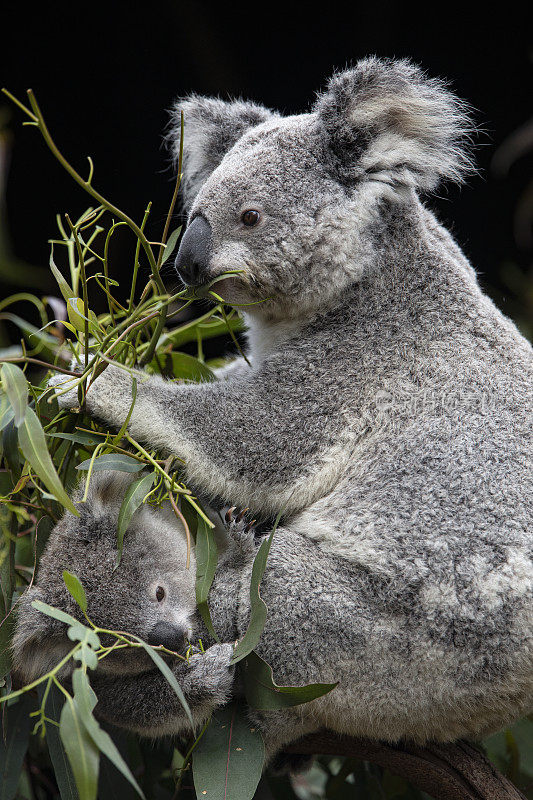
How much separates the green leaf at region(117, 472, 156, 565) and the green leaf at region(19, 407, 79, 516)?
19 centimetres

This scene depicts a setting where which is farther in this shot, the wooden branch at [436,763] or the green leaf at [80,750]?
the wooden branch at [436,763]

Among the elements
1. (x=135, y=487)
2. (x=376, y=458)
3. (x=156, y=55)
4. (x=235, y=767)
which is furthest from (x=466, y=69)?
(x=235, y=767)

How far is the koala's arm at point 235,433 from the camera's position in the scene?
5.55 feet

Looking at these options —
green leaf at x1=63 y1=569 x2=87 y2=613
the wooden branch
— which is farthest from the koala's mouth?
the wooden branch

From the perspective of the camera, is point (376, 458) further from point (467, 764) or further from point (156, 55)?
point (156, 55)

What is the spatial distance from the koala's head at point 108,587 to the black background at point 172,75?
8.44ft

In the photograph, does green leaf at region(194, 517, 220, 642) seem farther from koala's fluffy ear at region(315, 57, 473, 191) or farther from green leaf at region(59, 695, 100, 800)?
koala's fluffy ear at region(315, 57, 473, 191)

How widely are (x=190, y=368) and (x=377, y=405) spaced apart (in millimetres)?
618

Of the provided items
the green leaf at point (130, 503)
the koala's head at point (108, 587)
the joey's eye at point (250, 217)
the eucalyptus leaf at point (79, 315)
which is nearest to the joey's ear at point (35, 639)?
the koala's head at point (108, 587)

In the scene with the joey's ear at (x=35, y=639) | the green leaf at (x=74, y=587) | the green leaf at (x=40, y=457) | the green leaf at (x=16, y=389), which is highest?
the green leaf at (x=16, y=389)

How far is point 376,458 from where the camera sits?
1729mm

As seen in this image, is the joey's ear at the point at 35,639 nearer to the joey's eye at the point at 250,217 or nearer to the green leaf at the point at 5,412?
the green leaf at the point at 5,412

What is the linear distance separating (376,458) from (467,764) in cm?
71

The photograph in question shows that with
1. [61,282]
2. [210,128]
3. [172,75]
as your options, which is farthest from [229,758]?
[172,75]
